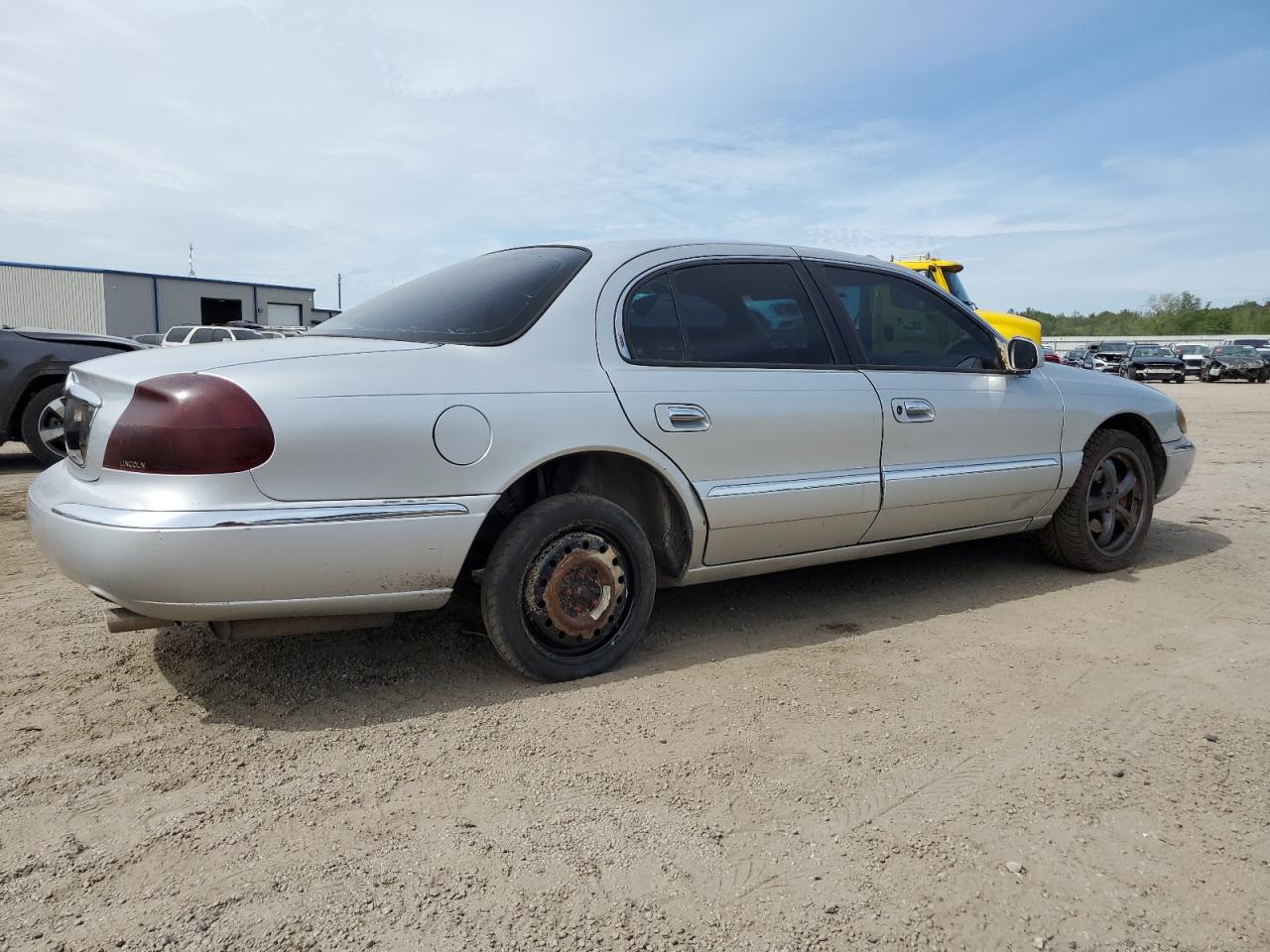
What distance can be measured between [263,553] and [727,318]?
187cm

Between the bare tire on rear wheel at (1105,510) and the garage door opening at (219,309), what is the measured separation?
144 feet

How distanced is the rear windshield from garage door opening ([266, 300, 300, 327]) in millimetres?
44319

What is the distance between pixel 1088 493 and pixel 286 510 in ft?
12.5

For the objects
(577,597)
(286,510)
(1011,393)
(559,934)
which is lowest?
(559,934)

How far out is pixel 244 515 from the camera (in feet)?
8.23

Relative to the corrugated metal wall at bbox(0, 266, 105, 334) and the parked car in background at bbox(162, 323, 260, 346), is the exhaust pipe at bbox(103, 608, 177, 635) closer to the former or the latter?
the parked car in background at bbox(162, 323, 260, 346)

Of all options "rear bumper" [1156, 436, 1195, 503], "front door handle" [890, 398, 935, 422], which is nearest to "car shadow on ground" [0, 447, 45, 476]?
"front door handle" [890, 398, 935, 422]

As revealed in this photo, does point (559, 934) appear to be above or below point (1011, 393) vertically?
below

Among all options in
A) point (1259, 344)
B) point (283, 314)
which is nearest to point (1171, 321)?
point (1259, 344)

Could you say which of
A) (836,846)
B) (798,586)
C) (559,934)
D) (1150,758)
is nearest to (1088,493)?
(798,586)

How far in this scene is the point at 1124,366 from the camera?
33375mm

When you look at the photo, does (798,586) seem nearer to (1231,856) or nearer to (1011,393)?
(1011,393)

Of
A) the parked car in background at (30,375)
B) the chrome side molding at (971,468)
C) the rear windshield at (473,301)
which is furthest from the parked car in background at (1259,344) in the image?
the rear windshield at (473,301)

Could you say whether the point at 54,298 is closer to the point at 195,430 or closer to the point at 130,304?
the point at 130,304
